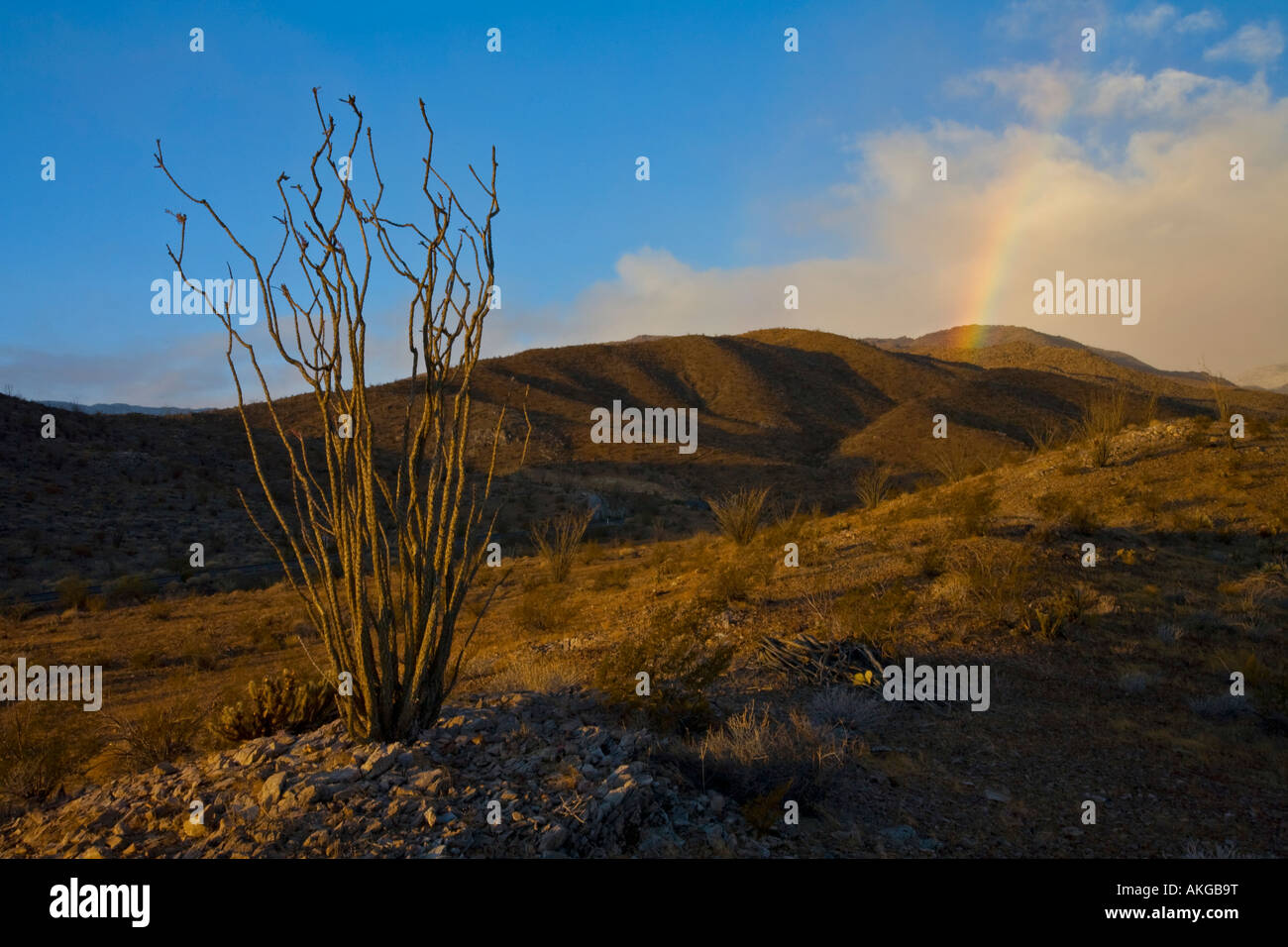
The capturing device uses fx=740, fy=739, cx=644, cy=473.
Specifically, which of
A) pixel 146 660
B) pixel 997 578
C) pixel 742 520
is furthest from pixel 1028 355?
pixel 146 660

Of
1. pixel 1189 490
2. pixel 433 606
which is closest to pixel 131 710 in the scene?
pixel 433 606

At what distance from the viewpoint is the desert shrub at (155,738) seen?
17.9 feet

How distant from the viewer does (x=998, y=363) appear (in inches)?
2847

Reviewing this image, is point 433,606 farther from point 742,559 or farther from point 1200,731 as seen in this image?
point 742,559

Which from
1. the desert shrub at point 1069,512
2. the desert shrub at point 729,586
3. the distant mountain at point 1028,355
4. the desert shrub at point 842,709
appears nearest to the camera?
the desert shrub at point 842,709

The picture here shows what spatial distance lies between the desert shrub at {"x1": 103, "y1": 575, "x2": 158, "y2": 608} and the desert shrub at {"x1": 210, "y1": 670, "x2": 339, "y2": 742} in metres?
12.7

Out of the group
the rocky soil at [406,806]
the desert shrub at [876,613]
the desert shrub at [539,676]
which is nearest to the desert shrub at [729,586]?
the desert shrub at [876,613]

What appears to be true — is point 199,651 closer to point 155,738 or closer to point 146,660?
point 146,660

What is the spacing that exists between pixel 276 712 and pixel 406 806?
197cm

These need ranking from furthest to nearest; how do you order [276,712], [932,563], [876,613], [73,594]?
[73,594] < [932,563] < [876,613] < [276,712]

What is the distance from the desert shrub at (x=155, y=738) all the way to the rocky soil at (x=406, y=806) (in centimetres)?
91

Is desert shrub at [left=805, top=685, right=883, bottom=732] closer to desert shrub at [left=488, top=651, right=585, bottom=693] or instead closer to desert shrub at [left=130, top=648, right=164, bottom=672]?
desert shrub at [left=488, top=651, right=585, bottom=693]

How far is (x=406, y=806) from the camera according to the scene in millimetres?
3605

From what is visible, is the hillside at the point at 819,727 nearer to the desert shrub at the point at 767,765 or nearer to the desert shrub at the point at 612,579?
the desert shrub at the point at 767,765
